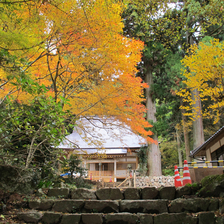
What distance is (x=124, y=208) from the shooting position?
425cm

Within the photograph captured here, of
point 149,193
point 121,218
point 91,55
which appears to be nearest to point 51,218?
point 121,218

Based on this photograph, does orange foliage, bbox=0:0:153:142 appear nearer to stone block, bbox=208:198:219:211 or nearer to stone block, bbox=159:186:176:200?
stone block, bbox=159:186:176:200

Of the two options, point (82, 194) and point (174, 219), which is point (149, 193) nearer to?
point (174, 219)

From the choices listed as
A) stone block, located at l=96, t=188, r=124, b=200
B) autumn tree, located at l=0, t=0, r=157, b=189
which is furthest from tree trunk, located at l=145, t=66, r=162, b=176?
stone block, located at l=96, t=188, r=124, b=200

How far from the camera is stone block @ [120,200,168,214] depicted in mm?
4164

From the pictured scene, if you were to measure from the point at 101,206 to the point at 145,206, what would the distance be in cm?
99

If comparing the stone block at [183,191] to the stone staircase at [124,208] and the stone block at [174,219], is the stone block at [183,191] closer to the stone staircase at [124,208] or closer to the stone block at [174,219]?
the stone staircase at [124,208]

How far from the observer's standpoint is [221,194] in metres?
4.21

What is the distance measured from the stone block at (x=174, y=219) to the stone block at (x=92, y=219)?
1.11 m

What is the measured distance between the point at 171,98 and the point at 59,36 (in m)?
10.5

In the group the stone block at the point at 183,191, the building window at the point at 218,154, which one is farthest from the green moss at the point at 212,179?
the building window at the point at 218,154

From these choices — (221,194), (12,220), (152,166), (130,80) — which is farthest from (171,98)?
(12,220)

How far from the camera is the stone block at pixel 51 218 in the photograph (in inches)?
152

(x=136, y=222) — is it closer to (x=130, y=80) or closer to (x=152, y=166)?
(x=130, y=80)
